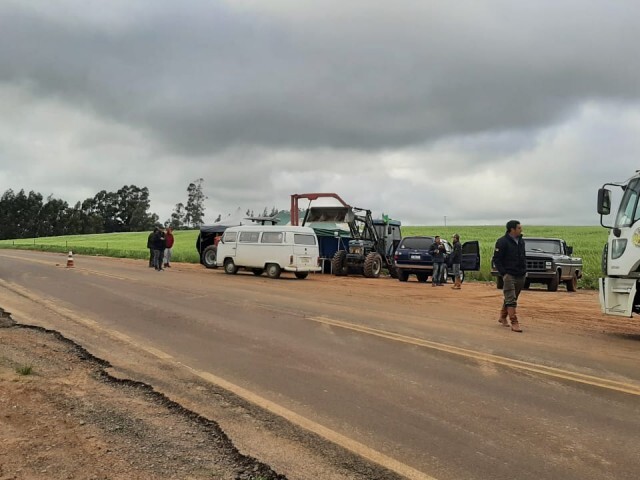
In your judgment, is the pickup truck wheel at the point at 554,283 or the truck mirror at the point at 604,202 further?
the pickup truck wheel at the point at 554,283

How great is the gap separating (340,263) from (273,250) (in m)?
3.87

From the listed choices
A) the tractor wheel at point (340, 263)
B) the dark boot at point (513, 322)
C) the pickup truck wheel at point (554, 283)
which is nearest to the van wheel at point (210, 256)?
the tractor wheel at point (340, 263)

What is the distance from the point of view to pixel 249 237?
22.2 meters

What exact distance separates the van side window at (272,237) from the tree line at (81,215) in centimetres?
10143

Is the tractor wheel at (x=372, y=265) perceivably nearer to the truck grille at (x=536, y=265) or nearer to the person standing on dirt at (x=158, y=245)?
the truck grille at (x=536, y=265)

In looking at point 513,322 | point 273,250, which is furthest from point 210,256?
point 513,322

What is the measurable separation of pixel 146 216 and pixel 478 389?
453 feet

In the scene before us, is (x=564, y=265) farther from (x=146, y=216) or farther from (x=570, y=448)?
(x=146, y=216)

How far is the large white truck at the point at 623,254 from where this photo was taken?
28.7 ft

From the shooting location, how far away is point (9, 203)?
13025cm

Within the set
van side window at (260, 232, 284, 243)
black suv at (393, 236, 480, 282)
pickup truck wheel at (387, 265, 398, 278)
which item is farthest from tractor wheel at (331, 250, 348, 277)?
van side window at (260, 232, 284, 243)

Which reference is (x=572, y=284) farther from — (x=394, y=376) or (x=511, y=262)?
(x=394, y=376)

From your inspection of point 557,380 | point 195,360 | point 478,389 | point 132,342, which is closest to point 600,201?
point 557,380

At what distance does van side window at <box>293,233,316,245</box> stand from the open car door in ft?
18.6
